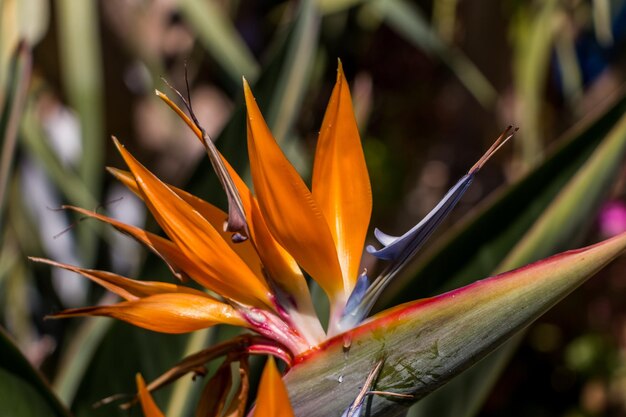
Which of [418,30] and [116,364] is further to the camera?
[418,30]

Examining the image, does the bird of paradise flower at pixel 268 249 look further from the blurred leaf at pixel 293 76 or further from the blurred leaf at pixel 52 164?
the blurred leaf at pixel 52 164

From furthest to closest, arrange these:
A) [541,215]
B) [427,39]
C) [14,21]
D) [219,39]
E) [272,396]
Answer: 1. [427,39]
2. [219,39]
3. [14,21]
4. [541,215]
5. [272,396]

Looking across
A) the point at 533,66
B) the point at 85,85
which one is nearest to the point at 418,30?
the point at 533,66

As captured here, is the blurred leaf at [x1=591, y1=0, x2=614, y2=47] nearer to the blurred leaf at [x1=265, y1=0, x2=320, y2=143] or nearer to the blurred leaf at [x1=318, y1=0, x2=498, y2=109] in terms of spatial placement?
the blurred leaf at [x1=318, y1=0, x2=498, y2=109]

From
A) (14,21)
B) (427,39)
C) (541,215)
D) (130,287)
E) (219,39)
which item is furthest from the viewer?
(427,39)

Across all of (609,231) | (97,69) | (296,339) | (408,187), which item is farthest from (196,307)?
(408,187)

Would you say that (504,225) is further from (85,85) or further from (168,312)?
(85,85)

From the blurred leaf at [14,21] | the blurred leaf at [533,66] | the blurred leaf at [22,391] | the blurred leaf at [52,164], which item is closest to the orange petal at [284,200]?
the blurred leaf at [22,391]
